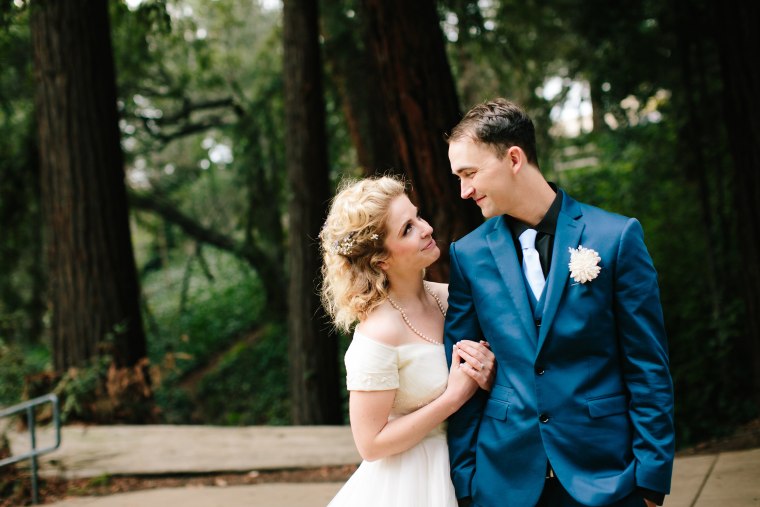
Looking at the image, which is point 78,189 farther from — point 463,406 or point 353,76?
point 463,406

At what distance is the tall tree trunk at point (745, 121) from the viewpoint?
563 centimetres

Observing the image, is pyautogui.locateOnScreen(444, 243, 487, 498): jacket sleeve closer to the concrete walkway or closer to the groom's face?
the groom's face

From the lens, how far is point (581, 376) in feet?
7.63

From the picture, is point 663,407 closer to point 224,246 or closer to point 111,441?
point 111,441

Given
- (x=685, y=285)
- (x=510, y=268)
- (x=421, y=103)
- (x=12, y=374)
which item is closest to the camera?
(x=510, y=268)

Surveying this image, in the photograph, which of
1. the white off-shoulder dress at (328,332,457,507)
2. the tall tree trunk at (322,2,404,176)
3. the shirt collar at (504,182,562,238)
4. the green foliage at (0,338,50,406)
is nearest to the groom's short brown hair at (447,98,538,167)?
the shirt collar at (504,182,562,238)

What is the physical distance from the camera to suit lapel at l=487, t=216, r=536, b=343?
241 cm

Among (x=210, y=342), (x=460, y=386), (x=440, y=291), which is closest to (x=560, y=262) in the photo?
(x=460, y=386)

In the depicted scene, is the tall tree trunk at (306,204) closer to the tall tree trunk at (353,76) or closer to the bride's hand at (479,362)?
the tall tree trunk at (353,76)

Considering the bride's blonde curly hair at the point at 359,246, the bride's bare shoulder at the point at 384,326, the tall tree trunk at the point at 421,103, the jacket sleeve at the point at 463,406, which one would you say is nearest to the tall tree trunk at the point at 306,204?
the tall tree trunk at the point at 421,103

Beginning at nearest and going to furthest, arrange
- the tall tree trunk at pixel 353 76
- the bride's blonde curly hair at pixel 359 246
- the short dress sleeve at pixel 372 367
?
the short dress sleeve at pixel 372 367, the bride's blonde curly hair at pixel 359 246, the tall tree trunk at pixel 353 76

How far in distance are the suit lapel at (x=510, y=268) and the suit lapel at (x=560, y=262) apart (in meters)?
0.08

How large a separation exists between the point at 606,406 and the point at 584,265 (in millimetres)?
454

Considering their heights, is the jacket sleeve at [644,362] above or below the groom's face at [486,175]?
below
